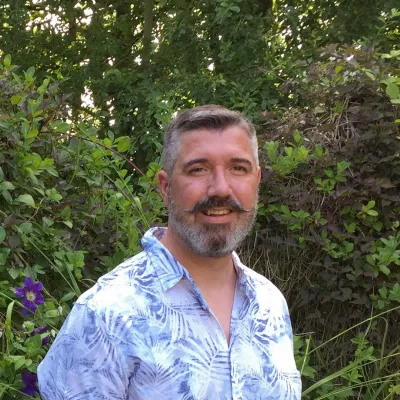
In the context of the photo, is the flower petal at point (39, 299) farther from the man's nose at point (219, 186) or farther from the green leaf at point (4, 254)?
the man's nose at point (219, 186)

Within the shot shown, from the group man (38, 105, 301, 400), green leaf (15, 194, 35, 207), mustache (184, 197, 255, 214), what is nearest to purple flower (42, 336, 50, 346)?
green leaf (15, 194, 35, 207)

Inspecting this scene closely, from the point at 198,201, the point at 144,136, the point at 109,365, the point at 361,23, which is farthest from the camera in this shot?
the point at 361,23

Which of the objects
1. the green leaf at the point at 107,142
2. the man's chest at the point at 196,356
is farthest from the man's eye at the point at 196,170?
the green leaf at the point at 107,142

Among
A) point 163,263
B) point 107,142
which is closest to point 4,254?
point 107,142

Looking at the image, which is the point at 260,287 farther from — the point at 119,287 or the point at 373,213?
the point at 373,213

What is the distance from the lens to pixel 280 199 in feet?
13.3

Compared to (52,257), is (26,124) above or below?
above

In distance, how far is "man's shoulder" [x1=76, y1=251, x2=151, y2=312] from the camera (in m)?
1.92

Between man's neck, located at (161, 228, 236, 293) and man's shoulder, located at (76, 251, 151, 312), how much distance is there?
0.09 meters

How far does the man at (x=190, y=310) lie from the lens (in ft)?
6.17

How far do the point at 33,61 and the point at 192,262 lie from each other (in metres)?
7.28

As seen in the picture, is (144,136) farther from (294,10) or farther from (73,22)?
(73,22)

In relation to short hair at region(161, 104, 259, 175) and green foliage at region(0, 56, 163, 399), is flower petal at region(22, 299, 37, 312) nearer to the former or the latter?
green foliage at region(0, 56, 163, 399)

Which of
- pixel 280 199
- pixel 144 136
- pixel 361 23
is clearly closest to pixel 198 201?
pixel 280 199
